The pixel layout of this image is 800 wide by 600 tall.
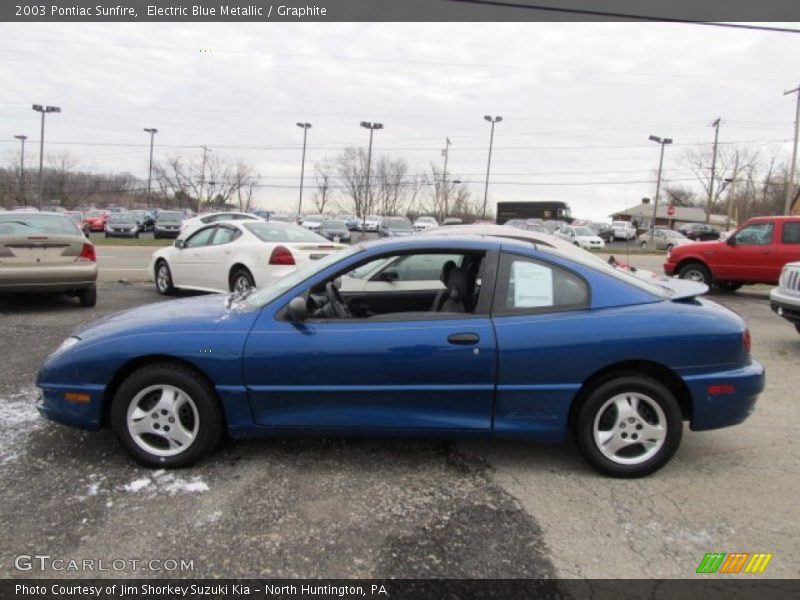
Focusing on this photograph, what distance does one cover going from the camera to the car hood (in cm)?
368

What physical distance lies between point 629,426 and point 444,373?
1.15m

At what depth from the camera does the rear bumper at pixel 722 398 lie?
3.62 m

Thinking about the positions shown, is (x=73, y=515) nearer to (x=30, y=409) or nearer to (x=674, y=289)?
(x=30, y=409)

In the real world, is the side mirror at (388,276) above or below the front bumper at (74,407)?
above

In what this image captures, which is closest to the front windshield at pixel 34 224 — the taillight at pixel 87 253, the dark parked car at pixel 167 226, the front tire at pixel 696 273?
the taillight at pixel 87 253

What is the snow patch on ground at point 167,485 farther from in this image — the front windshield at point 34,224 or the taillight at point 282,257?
the front windshield at point 34,224

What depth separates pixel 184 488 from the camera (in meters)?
3.47

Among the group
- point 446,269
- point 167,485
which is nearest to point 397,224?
point 446,269

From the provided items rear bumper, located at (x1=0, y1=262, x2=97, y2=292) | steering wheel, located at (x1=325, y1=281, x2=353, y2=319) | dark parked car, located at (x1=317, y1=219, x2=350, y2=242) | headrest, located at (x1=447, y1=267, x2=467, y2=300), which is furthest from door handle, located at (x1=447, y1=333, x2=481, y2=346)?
dark parked car, located at (x1=317, y1=219, x2=350, y2=242)

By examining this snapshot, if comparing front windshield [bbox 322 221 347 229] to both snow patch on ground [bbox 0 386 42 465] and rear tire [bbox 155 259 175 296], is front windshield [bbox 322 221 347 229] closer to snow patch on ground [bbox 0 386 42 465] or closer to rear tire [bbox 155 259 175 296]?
rear tire [bbox 155 259 175 296]

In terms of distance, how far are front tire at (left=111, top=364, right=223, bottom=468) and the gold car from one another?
5.86m

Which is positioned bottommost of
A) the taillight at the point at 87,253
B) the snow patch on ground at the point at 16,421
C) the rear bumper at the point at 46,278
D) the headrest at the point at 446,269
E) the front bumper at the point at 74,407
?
the snow patch on ground at the point at 16,421

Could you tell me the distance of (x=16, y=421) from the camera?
173 inches

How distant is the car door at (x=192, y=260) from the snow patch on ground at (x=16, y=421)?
16.9ft
